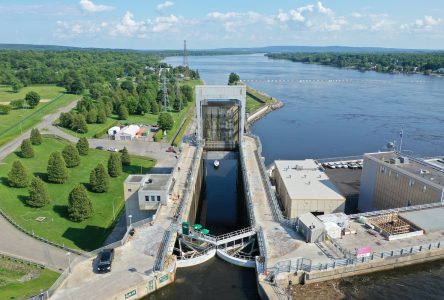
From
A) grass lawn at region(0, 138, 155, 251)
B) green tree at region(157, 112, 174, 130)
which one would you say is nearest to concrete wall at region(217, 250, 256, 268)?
grass lawn at region(0, 138, 155, 251)

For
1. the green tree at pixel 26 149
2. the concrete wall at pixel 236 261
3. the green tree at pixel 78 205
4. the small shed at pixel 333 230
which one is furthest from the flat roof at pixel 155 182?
the green tree at pixel 26 149

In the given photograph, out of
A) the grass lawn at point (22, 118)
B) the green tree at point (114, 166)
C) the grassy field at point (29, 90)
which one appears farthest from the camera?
the grassy field at point (29, 90)

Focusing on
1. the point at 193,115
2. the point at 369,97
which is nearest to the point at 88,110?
the point at 193,115

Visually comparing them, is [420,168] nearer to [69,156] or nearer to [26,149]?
[69,156]

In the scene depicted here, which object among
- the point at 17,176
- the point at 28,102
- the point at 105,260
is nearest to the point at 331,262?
the point at 105,260

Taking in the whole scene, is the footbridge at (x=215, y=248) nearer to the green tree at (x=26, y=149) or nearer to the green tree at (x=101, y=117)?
the green tree at (x=26, y=149)

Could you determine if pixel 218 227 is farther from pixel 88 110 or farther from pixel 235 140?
pixel 88 110
